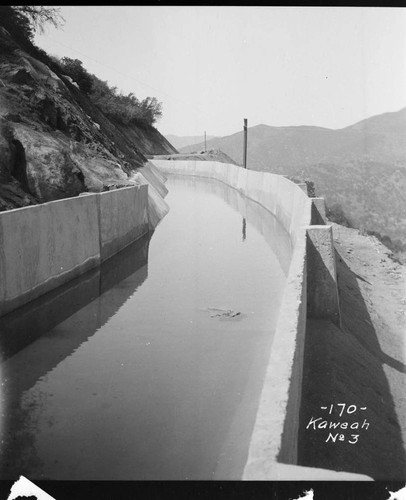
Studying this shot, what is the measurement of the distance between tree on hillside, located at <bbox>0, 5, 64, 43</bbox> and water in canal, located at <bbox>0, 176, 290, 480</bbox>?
40.5 ft

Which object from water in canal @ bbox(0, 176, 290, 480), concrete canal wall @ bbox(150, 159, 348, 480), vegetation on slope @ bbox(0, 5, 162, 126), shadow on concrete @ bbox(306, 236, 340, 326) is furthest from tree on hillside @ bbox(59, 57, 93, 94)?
shadow on concrete @ bbox(306, 236, 340, 326)

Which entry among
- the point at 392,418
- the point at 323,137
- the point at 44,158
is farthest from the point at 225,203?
the point at 323,137

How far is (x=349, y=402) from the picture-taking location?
6.88 m

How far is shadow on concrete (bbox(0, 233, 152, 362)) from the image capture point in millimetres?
8117

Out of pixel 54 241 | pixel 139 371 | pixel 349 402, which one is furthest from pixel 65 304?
pixel 349 402

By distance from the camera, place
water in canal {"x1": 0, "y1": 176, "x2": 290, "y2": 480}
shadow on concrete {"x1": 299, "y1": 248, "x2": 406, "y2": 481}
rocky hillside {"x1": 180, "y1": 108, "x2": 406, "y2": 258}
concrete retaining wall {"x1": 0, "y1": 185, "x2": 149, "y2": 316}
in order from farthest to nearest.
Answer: rocky hillside {"x1": 180, "y1": 108, "x2": 406, "y2": 258}
concrete retaining wall {"x1": 0, "y1": 185, "x2": 149, "y2": 316}
shadow on concrete {"x1": 299, "y1": 248, "x2": 406, "y2": 481}
water in canal {"x1": 0, "y1": 176, "x2": 290, "y2": 480}

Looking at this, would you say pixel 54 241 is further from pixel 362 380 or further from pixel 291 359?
pixel 291 359

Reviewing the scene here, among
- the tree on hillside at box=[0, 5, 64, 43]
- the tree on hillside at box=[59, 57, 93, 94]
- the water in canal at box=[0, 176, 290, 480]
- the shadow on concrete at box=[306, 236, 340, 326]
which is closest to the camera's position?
the water in canal at box=[0, 176, 290, 480]

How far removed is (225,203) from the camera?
27375mm

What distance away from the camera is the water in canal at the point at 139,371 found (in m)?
5.31

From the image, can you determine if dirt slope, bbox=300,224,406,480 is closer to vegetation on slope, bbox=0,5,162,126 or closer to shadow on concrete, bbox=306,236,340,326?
shadow on concrete, bbox=306,236,340,326

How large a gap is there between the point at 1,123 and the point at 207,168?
32.5m

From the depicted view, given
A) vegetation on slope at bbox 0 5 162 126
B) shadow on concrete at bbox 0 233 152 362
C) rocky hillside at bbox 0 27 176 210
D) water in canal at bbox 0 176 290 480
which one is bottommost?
water in canal at bbox 0 176 290 480

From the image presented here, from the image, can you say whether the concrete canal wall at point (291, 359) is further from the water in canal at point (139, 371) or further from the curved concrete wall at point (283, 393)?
the water in canal at point (139, 371)
